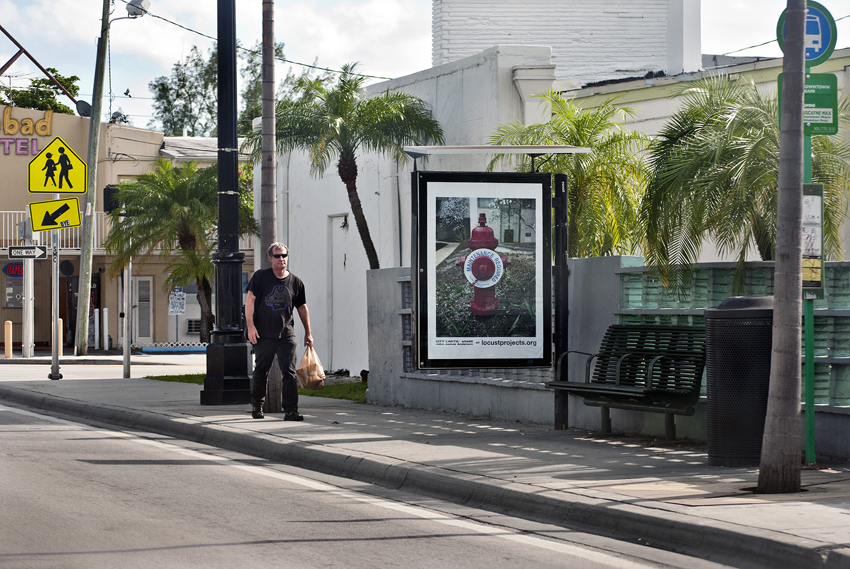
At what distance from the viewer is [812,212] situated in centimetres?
786

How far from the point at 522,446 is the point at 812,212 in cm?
350

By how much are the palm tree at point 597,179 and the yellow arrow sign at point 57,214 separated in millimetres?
8555

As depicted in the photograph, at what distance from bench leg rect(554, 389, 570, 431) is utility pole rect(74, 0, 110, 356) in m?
20.2

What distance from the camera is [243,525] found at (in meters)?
6.98

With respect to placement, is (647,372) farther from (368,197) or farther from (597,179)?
(368,197)

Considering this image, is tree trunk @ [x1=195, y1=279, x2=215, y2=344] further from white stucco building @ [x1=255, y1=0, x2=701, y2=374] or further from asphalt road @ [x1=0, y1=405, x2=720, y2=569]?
asphalt road @ [x1=0, y1=405, x2=720, y2=569]

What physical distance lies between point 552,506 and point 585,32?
64.5ft

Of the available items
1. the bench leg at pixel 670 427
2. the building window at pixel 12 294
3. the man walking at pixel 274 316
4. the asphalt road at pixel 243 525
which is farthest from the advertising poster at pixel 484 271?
the building window at pixel 12 294

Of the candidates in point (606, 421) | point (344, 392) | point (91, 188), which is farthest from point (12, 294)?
point (606, 421)

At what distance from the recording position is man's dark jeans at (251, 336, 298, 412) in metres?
11.9

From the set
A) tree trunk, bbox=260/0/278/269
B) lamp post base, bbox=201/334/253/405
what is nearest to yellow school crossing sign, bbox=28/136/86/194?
lamp post base, bbox=201/334/253/405

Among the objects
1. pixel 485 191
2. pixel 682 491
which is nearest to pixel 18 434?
pixel 485 191

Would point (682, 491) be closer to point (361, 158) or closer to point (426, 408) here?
point (426, 408)

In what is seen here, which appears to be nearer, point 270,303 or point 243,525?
point 243,525
